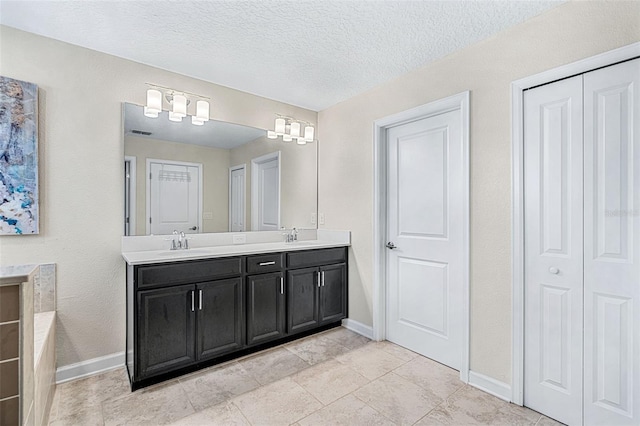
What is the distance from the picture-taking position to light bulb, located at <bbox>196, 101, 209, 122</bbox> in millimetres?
2770

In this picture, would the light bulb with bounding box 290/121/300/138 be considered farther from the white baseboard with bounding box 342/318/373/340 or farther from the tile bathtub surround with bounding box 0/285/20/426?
the tile bathtub surround with bounding box 0/285/20/426

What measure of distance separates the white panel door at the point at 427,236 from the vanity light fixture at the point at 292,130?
968mm

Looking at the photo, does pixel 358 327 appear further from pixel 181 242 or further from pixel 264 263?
pixel 181 242

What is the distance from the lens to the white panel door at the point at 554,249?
181 centimetres

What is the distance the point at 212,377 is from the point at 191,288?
67 centimetres

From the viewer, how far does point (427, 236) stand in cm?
268

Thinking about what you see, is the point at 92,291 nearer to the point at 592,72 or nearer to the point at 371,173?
the point at 371,173

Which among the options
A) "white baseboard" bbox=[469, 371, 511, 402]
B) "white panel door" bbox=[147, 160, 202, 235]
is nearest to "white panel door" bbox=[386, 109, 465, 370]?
"white baseboard" bbox=[469, 371, 511, 402]

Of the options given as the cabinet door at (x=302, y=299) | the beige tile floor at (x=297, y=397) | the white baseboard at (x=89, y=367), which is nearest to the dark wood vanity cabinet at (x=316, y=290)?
the cabinet door at (x=302, y=299)

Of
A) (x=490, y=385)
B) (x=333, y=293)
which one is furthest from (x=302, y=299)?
(x=490, y=385)

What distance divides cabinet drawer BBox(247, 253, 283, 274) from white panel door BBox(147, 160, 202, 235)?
64cm

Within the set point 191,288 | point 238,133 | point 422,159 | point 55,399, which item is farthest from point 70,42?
point 422,159

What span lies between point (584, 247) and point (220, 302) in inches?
95.4

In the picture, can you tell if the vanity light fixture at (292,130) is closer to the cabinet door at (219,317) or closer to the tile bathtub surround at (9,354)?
the cabinet door at (219,317)
